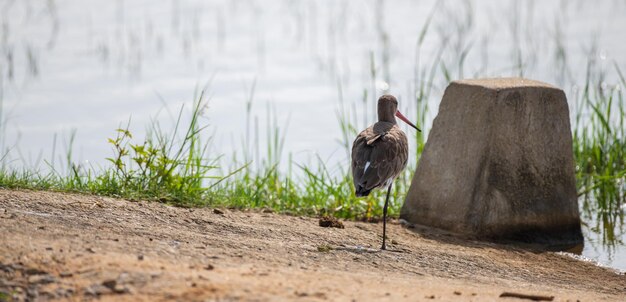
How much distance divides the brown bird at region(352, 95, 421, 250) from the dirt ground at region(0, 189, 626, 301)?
459 mm

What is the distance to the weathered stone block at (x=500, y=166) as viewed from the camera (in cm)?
857

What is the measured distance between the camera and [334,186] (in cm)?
973

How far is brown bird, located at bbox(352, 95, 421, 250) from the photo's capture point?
7543mm

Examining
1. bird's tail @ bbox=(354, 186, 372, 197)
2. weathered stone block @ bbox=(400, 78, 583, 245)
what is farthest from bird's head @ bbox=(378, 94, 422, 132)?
A: bird's tail @ bbox=(354, 186, 372, 197)

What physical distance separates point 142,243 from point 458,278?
2.16m

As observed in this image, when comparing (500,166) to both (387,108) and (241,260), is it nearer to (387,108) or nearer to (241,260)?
(387,108)

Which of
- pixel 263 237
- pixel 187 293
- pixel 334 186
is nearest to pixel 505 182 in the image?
pixel 334 186

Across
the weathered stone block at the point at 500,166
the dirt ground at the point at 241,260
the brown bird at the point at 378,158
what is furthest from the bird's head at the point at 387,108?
the dirt ground at the point at 241,260

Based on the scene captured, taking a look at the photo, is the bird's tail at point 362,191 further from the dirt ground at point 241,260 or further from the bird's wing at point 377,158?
the dirt ground at point 241,260

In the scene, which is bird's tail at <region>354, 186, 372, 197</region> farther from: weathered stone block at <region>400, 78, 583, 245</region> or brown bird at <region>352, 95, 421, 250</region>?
weathered stone block at <region>400, 78, 583, 245</region>

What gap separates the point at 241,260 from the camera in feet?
19.5

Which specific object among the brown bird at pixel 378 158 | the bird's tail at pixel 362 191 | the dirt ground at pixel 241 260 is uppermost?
the brown bird at pixel 378 158

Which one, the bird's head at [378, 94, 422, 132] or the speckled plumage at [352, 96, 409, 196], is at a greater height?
the bird's head at [378, 94, 422, 132]

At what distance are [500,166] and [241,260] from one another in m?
3.37
